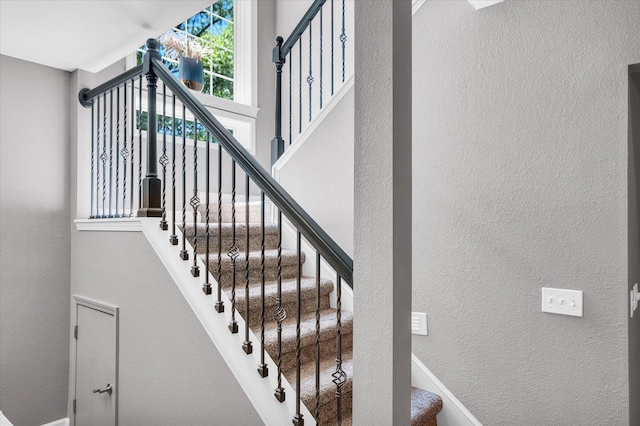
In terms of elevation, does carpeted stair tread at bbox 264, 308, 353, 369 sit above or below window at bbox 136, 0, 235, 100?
below

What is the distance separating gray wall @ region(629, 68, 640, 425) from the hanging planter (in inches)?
125

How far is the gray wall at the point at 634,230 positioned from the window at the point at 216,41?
368 cm

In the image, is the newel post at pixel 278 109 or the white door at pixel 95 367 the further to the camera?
the newel post at pixel 278 109

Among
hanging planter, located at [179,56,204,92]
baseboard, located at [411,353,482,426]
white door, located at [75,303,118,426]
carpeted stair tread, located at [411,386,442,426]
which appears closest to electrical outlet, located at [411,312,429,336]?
baseboard, located at [411,353,482,426]

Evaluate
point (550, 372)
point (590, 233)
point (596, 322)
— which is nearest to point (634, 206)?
→ point (590, 233)

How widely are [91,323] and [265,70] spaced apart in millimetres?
3265

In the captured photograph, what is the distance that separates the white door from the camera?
2496mm

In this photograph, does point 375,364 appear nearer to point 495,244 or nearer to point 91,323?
point 495,244

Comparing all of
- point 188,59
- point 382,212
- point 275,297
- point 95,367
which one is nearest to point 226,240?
point 275,297

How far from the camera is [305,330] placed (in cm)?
219

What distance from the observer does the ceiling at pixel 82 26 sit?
2.07 metres

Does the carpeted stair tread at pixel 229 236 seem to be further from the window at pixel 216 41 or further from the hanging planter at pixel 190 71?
the window at pixel 216 41

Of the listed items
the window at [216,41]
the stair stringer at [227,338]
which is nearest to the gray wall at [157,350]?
the stair stringer at [227,338]

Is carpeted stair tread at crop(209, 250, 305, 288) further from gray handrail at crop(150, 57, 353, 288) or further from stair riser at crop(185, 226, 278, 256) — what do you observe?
gray handrail at crop(150, 57, 353, 288)
